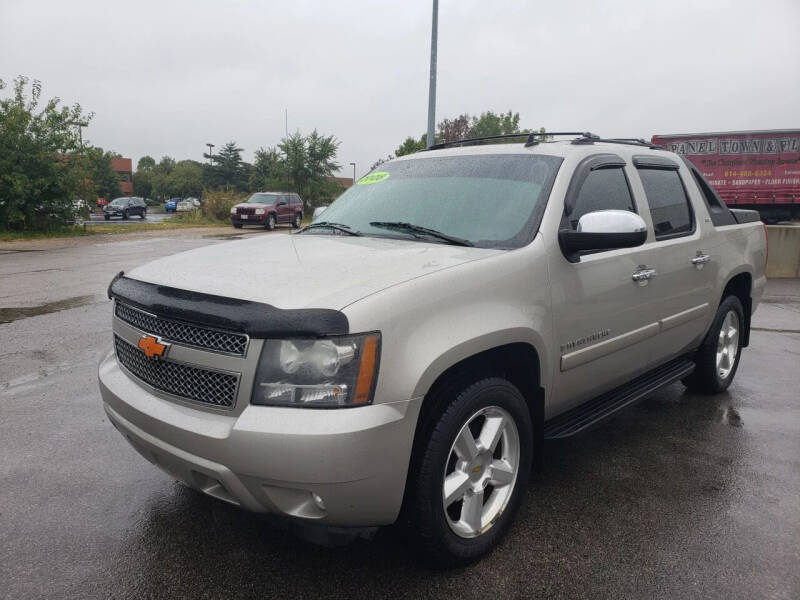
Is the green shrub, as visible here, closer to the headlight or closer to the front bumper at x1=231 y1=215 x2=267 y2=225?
the front bumper at x1=231 y1=215 x2=267 y2=225

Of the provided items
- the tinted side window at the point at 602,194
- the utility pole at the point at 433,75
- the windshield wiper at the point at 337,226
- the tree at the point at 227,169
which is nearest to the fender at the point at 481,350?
the tinted side window at the point at 602,194

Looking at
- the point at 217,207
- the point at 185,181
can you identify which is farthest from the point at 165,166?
the point at 217,207

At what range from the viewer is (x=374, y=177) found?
13.1 feet

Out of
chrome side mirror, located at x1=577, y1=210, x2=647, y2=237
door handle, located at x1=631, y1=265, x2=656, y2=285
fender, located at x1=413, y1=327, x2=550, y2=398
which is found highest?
chrome side mirror, located at x1=577, y1=210, x2=647, y2=237

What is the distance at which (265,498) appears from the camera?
2.14 meters

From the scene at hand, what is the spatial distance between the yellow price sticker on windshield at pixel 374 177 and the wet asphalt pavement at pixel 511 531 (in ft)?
6.65

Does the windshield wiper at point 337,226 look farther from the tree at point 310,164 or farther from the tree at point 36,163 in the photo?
the tree at point 310,164

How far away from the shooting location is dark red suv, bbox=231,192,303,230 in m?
27.9

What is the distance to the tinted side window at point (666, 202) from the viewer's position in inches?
150

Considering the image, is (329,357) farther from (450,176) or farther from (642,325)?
(642,325)

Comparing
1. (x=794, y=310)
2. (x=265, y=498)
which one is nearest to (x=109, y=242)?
(x=794, y=310)

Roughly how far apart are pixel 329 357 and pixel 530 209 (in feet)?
4.68

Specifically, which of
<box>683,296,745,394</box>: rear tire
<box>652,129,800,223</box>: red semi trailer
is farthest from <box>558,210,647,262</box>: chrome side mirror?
<box>652,129,800,223</box>: red semi trailer

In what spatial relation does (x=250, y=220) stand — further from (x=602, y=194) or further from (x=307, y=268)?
(x=307, y=268)
